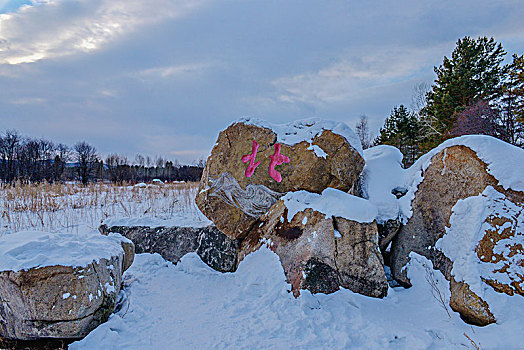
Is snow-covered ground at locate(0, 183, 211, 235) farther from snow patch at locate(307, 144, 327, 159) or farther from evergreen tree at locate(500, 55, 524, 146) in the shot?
evergreen tree at locate(500, 55, 524, 146)

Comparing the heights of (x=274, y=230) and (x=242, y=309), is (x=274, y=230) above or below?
above

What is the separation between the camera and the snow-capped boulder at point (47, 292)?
2498 millimetres

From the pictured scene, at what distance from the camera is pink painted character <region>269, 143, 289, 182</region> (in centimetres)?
442

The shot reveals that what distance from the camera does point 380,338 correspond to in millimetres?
2650

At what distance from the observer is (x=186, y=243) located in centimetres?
489

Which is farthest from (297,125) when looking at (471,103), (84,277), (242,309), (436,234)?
(471,103)

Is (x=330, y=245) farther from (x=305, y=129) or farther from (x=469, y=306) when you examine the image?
(x=305, y=129)

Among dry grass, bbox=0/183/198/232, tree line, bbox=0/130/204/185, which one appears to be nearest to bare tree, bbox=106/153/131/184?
tree line, bbox=0/130/204/185

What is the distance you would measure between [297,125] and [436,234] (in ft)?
7.72

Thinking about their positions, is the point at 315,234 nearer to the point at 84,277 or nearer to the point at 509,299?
the point at 509,299

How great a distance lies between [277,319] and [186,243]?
92.9 inches

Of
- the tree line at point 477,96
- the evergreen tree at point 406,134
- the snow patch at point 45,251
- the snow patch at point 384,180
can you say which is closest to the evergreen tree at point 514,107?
the tree line at point 477,96

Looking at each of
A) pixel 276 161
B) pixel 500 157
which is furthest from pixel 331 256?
pixel 500 157

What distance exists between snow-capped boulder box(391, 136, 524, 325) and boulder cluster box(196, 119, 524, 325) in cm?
1
